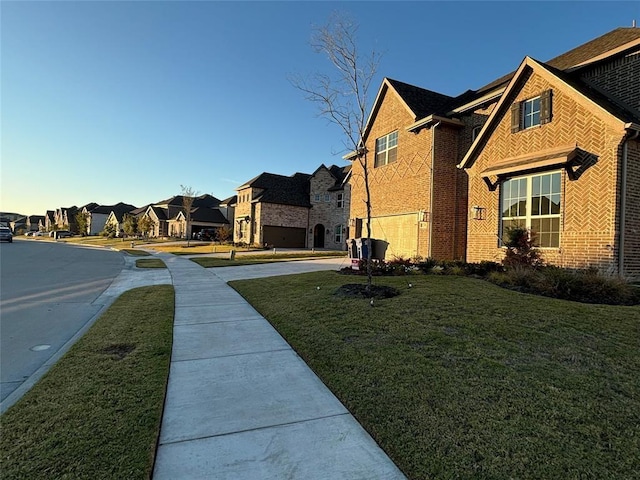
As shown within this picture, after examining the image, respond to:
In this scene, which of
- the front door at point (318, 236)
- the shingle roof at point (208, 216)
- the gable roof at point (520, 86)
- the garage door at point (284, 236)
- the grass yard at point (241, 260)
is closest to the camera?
the gable roof at point (520, 86)

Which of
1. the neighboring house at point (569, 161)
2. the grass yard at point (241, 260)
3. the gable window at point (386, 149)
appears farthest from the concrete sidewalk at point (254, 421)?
the gable window at point (386, 149)

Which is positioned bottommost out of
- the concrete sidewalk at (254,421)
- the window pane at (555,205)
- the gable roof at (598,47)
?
the concrete sidewalk at (254,421)

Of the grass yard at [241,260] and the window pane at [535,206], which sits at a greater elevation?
the window pane at [535,206]

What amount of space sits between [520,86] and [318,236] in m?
27.9

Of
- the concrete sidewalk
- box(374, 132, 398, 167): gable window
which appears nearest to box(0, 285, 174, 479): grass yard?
the concrete sidewalk

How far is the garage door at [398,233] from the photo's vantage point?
16172mm

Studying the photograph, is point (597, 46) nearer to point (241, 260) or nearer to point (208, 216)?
point (241, 260)

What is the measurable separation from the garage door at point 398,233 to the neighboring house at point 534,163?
53 millimetres

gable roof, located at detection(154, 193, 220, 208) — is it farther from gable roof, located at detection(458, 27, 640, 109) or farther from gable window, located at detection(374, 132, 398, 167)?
gable roof, located at detection(458, 27, 640, 109)

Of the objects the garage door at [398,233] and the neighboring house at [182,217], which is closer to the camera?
the garage door at [398,233]

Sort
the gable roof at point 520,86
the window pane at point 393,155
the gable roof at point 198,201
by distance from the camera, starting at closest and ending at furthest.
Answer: the gable roof at point 520,86, the window pane at point 393,155, the gable roof at point 198,201

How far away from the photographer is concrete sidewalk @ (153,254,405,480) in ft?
8.95

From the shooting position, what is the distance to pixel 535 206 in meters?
11.1

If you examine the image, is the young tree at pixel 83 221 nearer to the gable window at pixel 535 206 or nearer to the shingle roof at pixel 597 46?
the gable window at pixel 535 206
